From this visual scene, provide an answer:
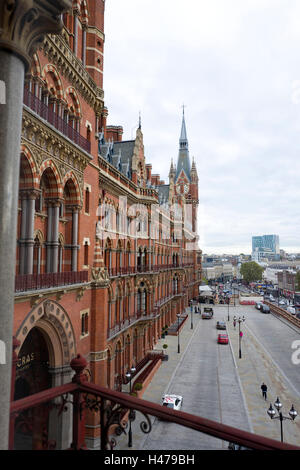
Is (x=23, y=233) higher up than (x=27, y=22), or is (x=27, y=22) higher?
(x=27, y=22)

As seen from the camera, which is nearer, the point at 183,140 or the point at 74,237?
the point at 74,237

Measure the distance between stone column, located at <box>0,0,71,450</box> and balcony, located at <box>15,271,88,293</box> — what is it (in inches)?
314

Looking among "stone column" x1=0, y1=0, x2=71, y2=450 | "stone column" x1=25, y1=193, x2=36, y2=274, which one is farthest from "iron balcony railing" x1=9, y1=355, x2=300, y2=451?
"stone column" x1=25, y1=193, x2=36, y2=274

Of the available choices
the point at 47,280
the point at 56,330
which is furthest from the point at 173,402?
the point at 47,280

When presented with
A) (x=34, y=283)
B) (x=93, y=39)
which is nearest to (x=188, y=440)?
(x=34, y=283)

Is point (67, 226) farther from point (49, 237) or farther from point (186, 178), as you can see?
point (186, 178)

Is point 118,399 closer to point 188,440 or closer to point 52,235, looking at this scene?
Answer: point 52,235

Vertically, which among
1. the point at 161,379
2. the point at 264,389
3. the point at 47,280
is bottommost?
the point at 161,379

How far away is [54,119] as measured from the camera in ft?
47.5

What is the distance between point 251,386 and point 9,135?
3069 centimetres

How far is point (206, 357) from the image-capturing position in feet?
123

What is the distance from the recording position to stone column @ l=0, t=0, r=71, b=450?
13.1 ft

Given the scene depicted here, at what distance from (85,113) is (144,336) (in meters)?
26.2

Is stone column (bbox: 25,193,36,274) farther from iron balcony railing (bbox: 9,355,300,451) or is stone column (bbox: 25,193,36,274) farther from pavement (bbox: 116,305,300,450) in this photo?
pavement (bbox: 116,305,300,450)
